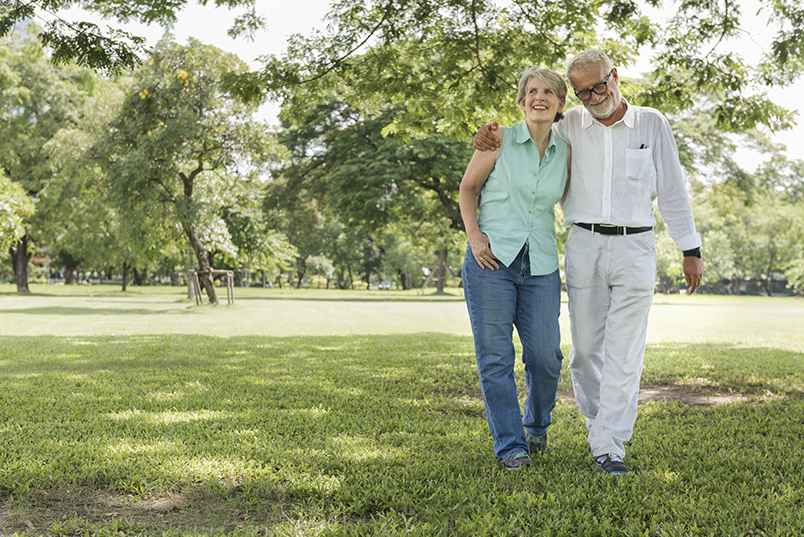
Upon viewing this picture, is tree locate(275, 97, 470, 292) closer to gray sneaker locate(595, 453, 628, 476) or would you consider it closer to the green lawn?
the green lawn

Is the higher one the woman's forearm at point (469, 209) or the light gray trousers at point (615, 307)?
the woman's forearm at point (469, 209)

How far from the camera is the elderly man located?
4262mm

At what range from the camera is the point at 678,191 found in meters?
4.36

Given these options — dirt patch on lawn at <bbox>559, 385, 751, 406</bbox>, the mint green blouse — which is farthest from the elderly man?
dirt patch on lawn at <bbox>559, 385, 751, 406</bbox>

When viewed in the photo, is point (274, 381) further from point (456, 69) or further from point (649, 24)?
point (649, 24)

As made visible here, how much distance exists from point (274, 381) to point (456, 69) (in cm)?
495

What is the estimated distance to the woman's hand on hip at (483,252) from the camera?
426 centimetres

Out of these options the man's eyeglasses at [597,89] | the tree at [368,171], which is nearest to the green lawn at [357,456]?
the man's eyeglasses at [597,89]

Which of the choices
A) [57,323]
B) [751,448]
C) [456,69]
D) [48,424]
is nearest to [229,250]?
[57,323]

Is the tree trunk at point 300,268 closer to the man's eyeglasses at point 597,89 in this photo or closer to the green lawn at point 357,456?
the green lawn at point 357,456

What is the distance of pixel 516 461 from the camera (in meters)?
4.30

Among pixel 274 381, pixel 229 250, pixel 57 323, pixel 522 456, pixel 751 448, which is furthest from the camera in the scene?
pixel 229 250

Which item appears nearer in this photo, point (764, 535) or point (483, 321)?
point (764, 535)

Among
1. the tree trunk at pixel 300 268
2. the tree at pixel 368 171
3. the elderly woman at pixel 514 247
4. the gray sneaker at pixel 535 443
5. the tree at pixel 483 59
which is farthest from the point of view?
the tree trunk at pixel 300 268
